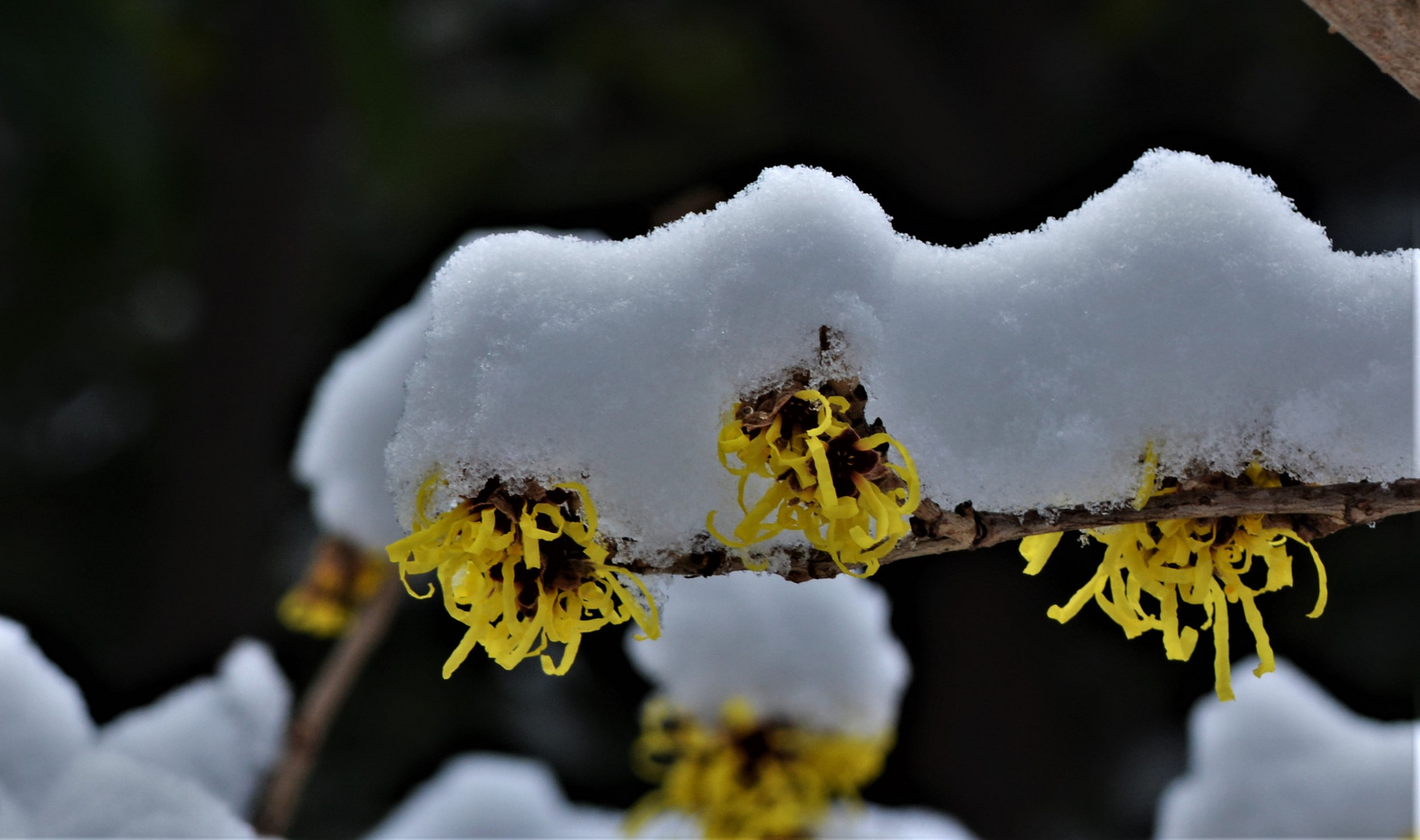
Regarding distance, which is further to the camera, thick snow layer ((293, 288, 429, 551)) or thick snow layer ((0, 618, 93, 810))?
thick snow layer ((293, 288, 429, 551))

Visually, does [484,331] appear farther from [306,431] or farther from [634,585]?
[306,431]

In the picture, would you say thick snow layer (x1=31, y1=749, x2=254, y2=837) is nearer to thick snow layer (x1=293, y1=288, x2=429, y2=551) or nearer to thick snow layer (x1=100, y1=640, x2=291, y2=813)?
thick snow layer (x1=100, y1=640, x2=291, y2=813)

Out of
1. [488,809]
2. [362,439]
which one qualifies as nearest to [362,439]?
[362,439]

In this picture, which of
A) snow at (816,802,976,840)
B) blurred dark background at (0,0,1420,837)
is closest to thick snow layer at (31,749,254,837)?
snow at (816,802,976,840)

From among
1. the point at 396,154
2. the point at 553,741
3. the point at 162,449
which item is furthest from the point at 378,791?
the point at 396,154

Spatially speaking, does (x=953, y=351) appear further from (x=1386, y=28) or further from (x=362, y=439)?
(x=362, y=439)

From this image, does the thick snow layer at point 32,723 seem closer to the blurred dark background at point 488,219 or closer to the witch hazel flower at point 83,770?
the witch hazel flower at point 83,770

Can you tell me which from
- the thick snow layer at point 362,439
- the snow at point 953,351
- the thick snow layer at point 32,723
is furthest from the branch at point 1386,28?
the thick snow layer at point 32,723

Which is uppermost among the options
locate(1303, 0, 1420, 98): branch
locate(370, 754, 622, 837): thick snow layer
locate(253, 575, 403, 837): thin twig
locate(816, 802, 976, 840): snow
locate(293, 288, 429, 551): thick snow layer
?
locate(1303, 0, 1420, 98): branch
